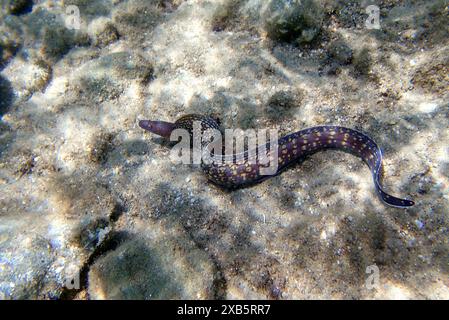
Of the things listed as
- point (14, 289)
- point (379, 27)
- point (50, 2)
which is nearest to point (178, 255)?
point (14, 289)

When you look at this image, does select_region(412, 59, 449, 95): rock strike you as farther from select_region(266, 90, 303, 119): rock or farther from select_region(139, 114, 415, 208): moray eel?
select_region(266, 90, 303, 119): rock

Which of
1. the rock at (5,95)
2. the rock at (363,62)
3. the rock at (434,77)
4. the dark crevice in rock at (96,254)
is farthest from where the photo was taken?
the rock at (5,95)

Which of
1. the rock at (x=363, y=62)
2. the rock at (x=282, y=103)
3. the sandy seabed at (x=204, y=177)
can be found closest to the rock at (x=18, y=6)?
the sandy seabed at (x=204, y=177)

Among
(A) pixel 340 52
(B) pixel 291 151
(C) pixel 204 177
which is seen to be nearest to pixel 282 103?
(B) pixel 291 151

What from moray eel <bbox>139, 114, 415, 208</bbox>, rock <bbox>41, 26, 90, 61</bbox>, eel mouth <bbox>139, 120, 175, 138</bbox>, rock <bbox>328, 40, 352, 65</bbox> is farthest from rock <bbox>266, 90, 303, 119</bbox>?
rock <bbox>41, 26, 90, 61</bbox>

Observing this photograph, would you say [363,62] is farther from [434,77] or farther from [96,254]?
[96,254]

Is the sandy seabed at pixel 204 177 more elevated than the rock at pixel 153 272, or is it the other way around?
the sandy seabed at pixel 204 177

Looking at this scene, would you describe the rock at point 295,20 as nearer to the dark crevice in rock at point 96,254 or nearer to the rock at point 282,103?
the rock at point 282,103
